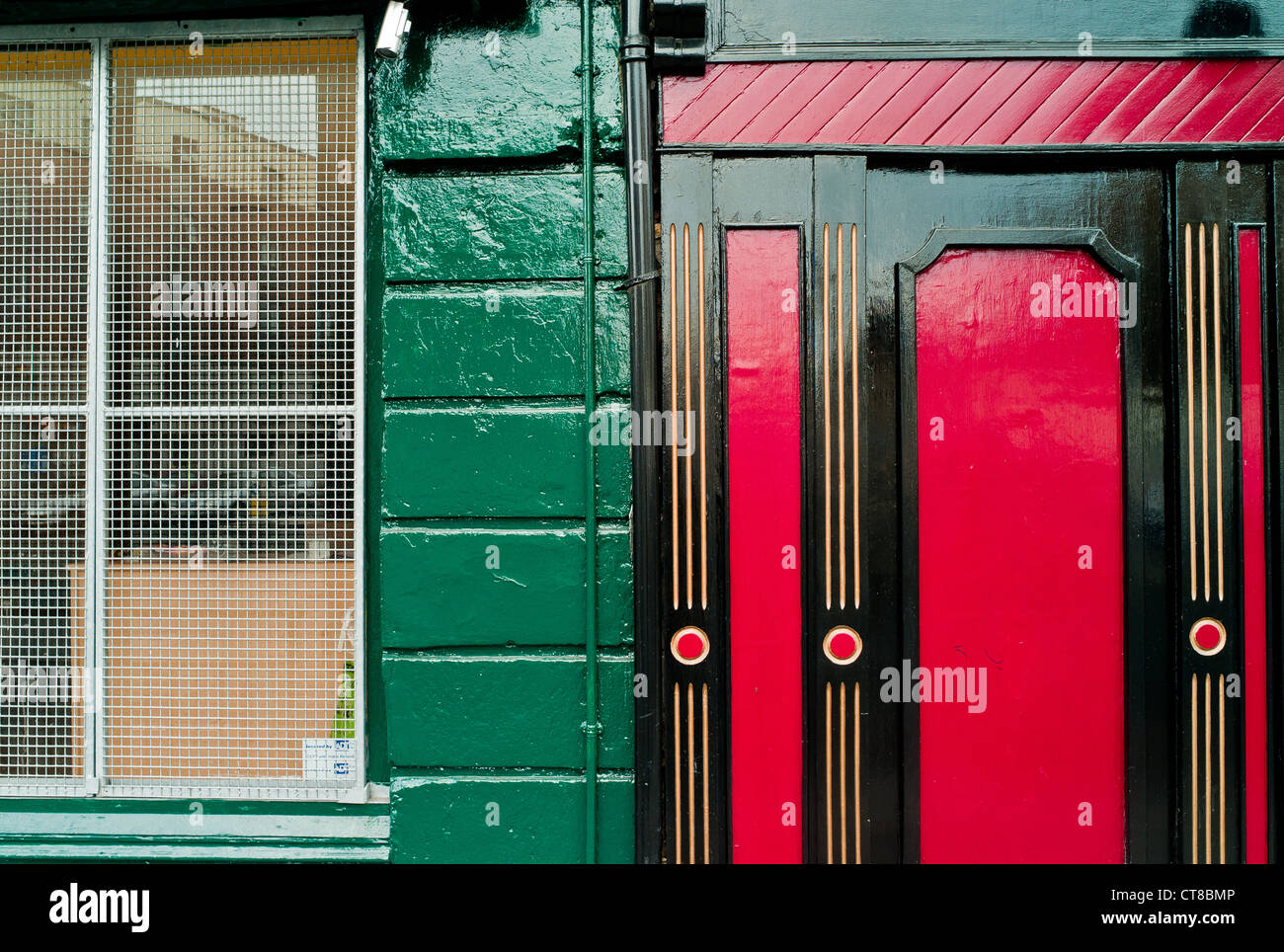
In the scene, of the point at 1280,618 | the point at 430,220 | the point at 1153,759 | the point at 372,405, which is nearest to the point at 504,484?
the point at 372,405

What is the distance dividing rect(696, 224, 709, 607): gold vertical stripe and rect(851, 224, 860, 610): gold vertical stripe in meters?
0.62

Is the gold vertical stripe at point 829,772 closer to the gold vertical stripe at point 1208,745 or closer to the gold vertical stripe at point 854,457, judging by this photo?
the gold vertical stripe at point 854,457

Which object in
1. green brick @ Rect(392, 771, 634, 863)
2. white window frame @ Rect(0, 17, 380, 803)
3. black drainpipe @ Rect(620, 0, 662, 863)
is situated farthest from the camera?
white window frame @ Rect(0, 17, 380, 803)

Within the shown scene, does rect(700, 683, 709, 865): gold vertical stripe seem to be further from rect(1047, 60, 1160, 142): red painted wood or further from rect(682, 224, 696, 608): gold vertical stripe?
rect(1047, 60, 1160, 142): red painted wood

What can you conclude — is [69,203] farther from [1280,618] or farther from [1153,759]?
[1280,618]

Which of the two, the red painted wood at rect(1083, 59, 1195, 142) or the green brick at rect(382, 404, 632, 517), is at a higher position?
the red painted wood at rect(1083, 59, 1195, 142)

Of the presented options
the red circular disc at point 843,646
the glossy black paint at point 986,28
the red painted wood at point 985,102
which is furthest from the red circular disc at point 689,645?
the glossy black paint at point 986,28

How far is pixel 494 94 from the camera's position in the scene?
335 cm

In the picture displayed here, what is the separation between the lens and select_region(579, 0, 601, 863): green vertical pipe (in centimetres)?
325

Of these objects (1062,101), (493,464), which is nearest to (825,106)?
(1062,101)

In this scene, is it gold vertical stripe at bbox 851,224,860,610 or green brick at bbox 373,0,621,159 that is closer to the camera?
gold vertical stripe at bbox 851,224,860,610

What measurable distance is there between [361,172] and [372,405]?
3.47ft

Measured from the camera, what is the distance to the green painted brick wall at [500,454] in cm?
328

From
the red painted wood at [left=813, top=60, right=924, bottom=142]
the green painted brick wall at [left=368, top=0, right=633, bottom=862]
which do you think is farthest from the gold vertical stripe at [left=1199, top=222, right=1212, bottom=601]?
the green painted brick wall at [left=368, top=0, right=633, bottom=862]
